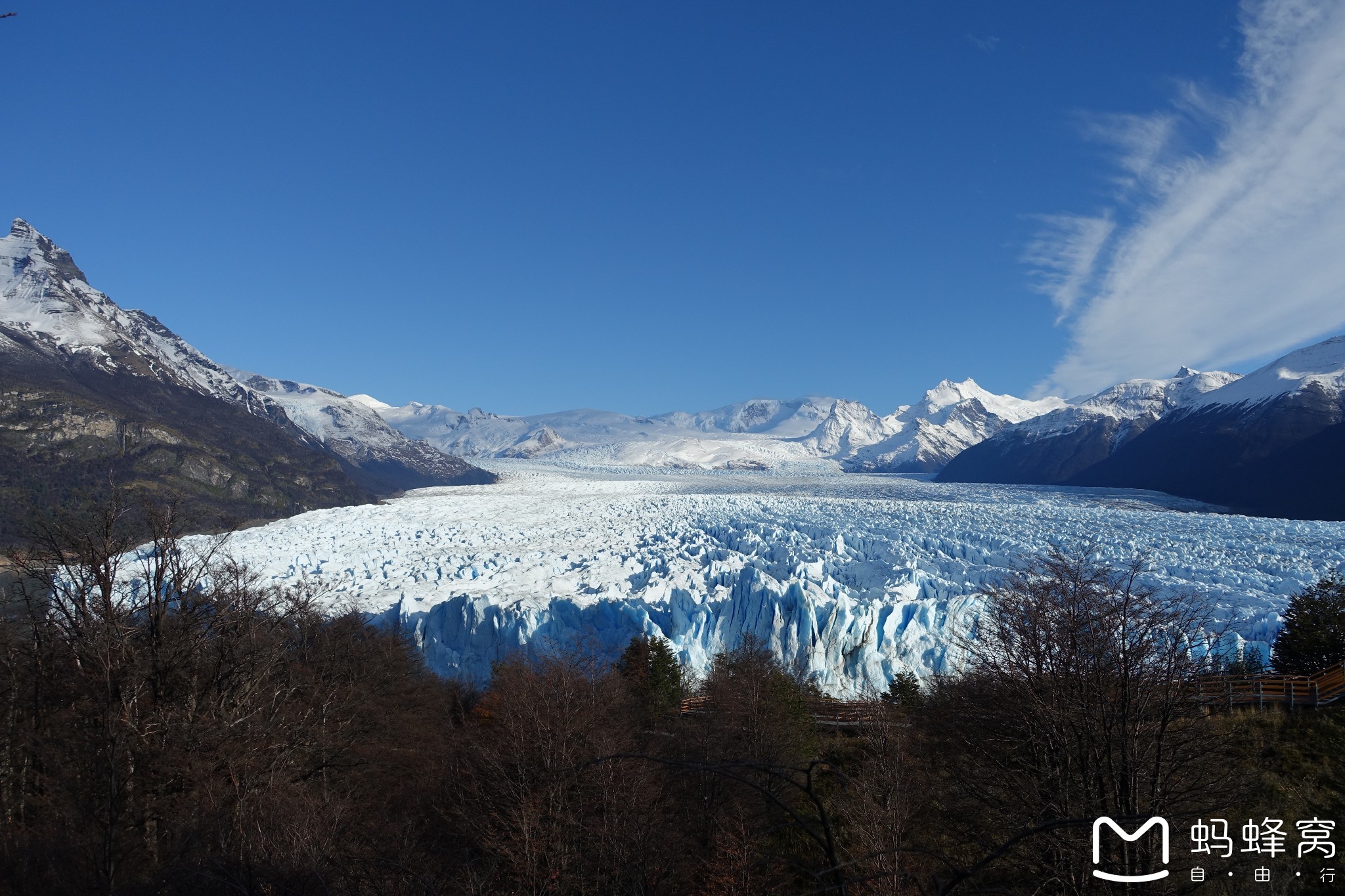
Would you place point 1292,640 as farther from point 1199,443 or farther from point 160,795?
point 1199,443

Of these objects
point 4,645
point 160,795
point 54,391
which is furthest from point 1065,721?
point 54,391

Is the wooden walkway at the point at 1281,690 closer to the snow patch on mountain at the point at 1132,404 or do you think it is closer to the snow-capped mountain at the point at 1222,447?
the snow-capped mountain at the point at 1222,447

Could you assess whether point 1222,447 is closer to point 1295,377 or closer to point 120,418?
point 1295,377

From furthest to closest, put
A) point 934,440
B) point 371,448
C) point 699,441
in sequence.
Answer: point 934,440, point 699,441, point 371,448

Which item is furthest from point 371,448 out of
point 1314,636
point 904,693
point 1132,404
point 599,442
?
point 1132,404

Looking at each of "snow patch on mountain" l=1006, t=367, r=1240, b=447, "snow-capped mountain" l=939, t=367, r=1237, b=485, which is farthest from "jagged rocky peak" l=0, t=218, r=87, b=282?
"snow patch on mountain" l=1006, t=367, r=1240, b=447

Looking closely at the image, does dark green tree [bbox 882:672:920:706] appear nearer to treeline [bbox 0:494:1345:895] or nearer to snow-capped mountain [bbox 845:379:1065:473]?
treeline [bbox 0:494:1345:895]

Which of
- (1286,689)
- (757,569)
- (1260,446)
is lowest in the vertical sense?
(1286,689)
